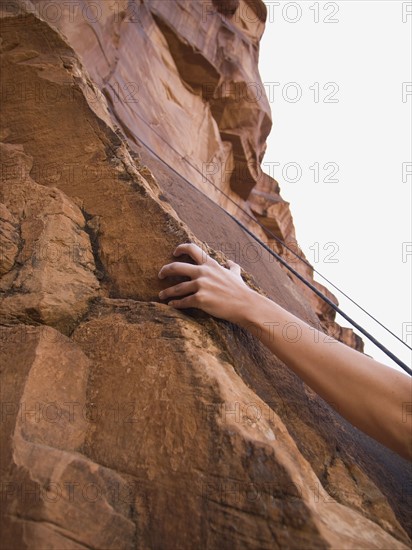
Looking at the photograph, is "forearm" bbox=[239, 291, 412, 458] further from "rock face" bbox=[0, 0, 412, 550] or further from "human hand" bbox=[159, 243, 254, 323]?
"rock face" bbox=[0, 0, 412, 550]

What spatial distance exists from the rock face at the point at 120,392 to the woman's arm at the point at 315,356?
0.10 m

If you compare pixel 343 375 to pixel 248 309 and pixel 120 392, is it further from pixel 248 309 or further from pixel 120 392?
pixel 120 392

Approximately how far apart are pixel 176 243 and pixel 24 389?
0.76 m

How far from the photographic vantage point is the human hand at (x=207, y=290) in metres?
1.24

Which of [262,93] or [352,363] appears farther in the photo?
[262,93]

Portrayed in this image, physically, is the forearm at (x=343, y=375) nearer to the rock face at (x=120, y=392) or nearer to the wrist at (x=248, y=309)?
the wrist at (x=248, y=309)

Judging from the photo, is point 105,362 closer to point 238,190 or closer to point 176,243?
point 176,243

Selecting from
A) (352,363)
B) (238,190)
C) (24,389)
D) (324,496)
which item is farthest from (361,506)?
(238,190)

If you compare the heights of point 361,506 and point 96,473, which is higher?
point 96,473

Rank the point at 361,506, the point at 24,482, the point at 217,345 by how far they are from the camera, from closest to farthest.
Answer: the point at 24,482
the point at 361,506
the point at 217,345

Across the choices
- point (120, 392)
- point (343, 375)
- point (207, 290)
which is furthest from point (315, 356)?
point (120, 392)

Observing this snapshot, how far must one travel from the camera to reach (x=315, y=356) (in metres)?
1.15

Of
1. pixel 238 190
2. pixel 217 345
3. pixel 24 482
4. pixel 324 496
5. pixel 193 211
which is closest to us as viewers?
pixel 24 482

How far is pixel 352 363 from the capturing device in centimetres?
110
